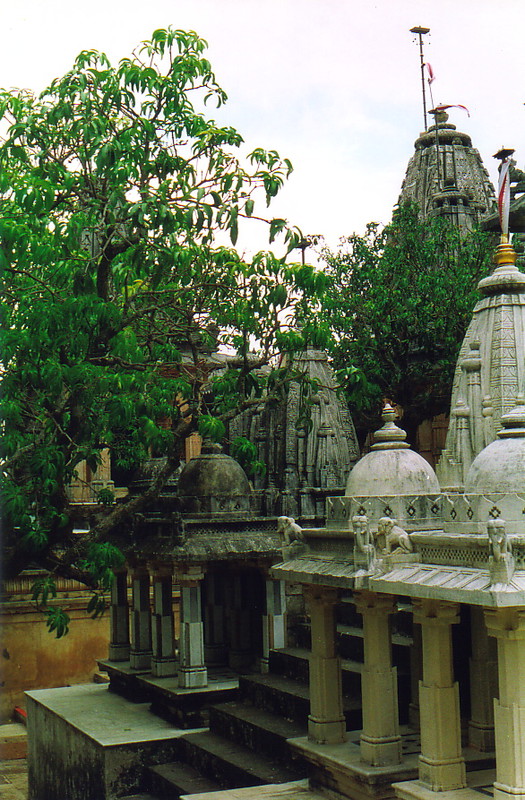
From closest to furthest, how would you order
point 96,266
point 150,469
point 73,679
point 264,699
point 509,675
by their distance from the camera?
point 509,675, point 96,266, point 264,699, point 150,469, point 73,679

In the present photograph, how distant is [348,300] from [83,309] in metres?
13.9

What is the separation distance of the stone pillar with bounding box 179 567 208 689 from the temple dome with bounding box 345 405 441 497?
17.9 ft

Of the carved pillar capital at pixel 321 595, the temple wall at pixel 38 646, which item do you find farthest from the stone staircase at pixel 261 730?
the temple wall at pixel 38 646

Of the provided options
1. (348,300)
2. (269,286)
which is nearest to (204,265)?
(269,286)

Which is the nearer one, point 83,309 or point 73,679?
point 83,309

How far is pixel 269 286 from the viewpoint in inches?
587

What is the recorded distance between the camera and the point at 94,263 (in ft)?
44.5

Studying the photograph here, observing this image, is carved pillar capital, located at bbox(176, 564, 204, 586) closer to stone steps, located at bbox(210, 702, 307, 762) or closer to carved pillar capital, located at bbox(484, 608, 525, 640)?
stone steps, located at bbox(210, 702, 307, 762)

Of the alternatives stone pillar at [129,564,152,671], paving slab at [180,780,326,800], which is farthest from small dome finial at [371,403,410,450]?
stone pillar at [129,564,152,671]

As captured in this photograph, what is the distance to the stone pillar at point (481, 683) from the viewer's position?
12875mm

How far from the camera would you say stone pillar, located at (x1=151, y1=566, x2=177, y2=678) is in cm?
1939

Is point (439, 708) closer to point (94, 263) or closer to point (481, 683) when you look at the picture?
point (481, 683)

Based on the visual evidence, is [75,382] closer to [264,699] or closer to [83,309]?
[83,309]

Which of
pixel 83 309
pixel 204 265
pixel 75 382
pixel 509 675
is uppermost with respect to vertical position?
pixel 204 265
